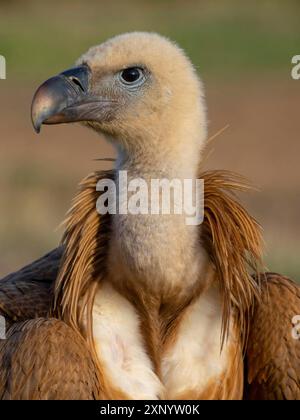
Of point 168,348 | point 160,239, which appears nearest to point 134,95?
point 160,239

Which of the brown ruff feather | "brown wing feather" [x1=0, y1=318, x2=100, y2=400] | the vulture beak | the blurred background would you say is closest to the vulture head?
the vulture beak

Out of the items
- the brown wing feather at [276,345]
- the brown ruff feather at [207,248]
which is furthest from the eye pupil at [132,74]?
the brown wing feather at [276,345]

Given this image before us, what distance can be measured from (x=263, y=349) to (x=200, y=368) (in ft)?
0.90

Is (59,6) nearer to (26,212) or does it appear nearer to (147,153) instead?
(26,212)

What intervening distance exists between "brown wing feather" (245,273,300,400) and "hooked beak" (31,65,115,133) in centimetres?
101

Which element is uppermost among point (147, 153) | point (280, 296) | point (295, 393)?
point (147, 153)

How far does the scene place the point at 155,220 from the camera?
19.9ft

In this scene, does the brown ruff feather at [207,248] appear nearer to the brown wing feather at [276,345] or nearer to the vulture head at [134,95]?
the brown wing feather at [276,345]

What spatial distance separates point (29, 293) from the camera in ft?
21.0

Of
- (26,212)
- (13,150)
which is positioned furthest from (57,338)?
(13,150)

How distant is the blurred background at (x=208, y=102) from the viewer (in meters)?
13.7

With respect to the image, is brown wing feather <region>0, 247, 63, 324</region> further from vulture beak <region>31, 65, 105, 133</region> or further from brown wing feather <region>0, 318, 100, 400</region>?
vulture beak <region>31, 65, 105, 133</region>

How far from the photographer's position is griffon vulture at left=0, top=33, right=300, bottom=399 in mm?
6090

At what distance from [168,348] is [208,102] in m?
16.9
